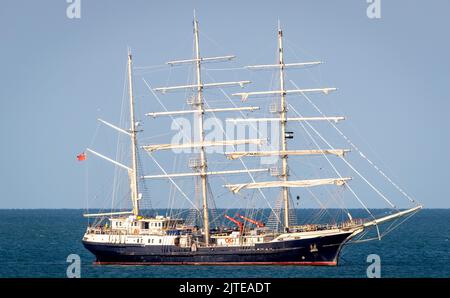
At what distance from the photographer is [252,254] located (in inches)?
3401

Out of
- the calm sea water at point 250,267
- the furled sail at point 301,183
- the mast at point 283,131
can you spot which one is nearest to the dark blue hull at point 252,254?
the calm sea water at point 250,267

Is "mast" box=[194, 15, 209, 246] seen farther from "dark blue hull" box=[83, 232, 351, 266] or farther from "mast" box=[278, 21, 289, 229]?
"mast" box=[278, 21, 289, 229]

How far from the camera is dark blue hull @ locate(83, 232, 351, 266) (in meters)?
85.4

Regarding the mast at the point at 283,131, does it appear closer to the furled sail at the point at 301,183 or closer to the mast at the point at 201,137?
the furled sail at the point at 301,183

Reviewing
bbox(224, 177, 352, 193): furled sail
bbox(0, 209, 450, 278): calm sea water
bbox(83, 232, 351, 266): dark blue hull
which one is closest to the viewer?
bbox(0, 209, 450, 278): calm sea water

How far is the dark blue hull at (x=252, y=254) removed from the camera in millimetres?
85438

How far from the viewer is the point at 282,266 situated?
85500 mm

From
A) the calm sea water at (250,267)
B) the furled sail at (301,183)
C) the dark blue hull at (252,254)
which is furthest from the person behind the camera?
the furled sail at (301,183)

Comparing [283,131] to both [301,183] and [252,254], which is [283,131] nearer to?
[301,183]

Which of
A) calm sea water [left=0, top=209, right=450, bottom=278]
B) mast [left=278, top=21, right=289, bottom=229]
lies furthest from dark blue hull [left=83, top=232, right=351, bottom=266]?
mast [left=278, top=21, right=289, bottom=229]

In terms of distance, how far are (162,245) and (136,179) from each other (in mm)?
7503

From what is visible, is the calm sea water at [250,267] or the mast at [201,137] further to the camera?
the mast at [201,137]

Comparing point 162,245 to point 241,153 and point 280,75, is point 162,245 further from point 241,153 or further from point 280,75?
point 280,75

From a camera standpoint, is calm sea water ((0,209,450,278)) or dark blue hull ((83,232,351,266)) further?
dark blue hull ((83,232,351,266))
